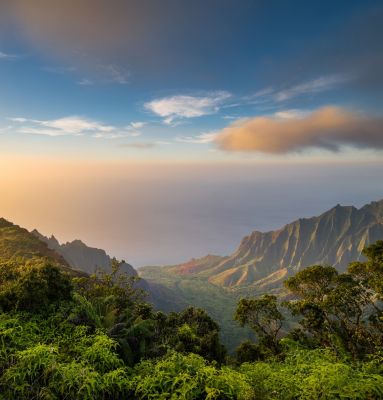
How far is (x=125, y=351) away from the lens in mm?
14742

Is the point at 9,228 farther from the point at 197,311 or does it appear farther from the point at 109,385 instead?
the point at 109,385

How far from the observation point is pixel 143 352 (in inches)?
623

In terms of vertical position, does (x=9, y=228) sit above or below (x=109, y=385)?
above

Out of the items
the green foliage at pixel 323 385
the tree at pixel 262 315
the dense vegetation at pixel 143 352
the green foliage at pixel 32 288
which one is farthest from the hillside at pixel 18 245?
the green foliage at pixel 323 385

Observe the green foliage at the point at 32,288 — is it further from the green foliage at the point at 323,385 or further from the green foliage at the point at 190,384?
the green foliage at the point at 323,385

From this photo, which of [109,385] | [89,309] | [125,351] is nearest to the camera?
[109,385]

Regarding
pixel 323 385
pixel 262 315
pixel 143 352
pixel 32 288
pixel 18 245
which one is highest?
pixel 18 245

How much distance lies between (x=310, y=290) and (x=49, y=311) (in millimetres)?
28138

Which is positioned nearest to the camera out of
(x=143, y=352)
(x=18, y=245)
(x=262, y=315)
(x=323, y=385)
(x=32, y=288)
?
(x=323, y=385)

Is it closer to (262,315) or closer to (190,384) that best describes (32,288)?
(190,384)

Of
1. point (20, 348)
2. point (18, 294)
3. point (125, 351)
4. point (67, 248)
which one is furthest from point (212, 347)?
point (67, 248)

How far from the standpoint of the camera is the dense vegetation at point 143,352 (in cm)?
930

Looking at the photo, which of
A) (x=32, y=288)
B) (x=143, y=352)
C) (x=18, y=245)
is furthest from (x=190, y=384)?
(x=18, y=245)

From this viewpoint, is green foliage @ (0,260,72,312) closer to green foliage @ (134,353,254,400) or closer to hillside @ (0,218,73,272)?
green foliage @ (134,353,254,400)
